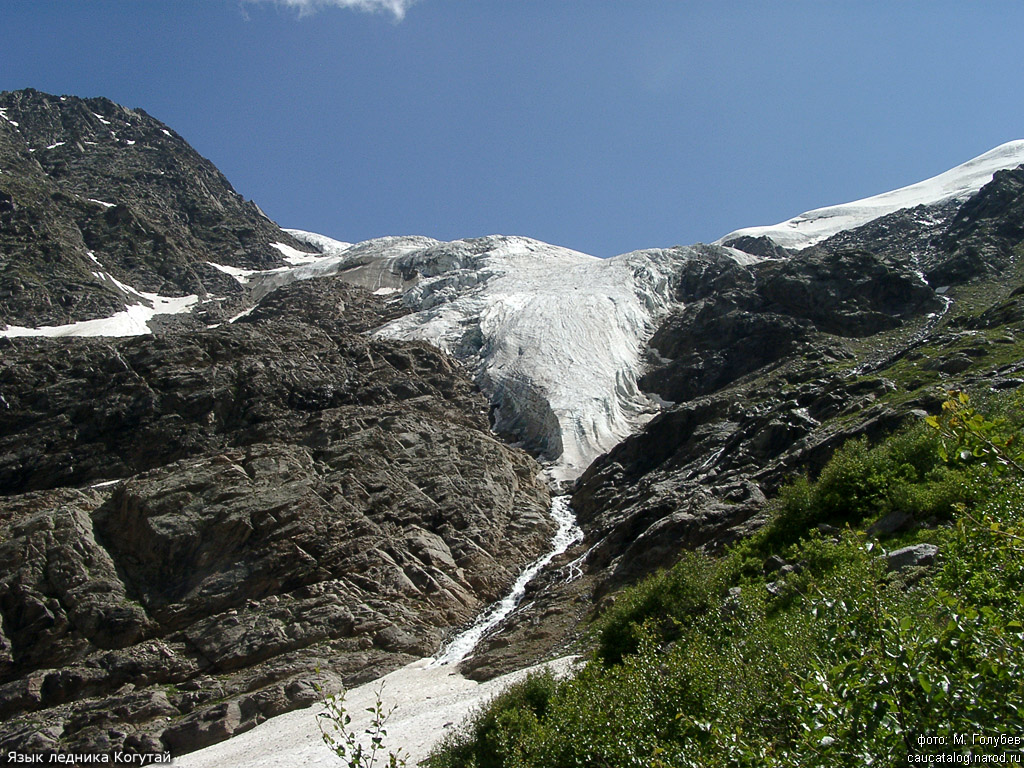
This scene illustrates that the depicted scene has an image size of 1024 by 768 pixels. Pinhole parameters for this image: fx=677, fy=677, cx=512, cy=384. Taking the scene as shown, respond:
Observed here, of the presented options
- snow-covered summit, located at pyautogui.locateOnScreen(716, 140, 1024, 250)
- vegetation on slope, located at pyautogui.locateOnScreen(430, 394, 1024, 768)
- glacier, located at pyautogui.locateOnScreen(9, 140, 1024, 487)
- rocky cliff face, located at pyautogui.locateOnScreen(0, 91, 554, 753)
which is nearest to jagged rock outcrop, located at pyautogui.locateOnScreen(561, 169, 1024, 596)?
glacier, located at pyautogui.locateOnScreen(9, 140, 1024, 487)

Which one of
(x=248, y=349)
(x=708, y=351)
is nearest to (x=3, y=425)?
(x=248, y=349)

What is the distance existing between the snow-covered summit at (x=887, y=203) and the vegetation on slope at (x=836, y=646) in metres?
119

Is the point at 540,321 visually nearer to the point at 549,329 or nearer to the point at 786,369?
the point at 549,329

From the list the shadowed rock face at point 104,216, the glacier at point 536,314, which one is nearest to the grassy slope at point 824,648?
the glacier at point 536,314

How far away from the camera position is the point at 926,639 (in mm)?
5355

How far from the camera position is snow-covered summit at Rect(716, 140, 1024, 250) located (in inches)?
5177

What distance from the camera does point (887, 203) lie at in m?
144

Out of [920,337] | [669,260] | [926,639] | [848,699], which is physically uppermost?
[669,260]

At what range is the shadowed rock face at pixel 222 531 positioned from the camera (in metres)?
31.8

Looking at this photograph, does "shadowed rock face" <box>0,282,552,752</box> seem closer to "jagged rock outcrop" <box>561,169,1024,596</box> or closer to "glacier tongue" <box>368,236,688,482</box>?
"glacier tongue" <box>368,236,688,482</box>

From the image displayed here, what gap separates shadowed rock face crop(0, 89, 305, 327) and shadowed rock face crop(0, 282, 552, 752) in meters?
42.4

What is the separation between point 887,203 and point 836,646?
163 meters

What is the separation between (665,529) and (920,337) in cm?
3970

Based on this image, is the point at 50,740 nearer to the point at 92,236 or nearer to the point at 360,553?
the point at 360,553
